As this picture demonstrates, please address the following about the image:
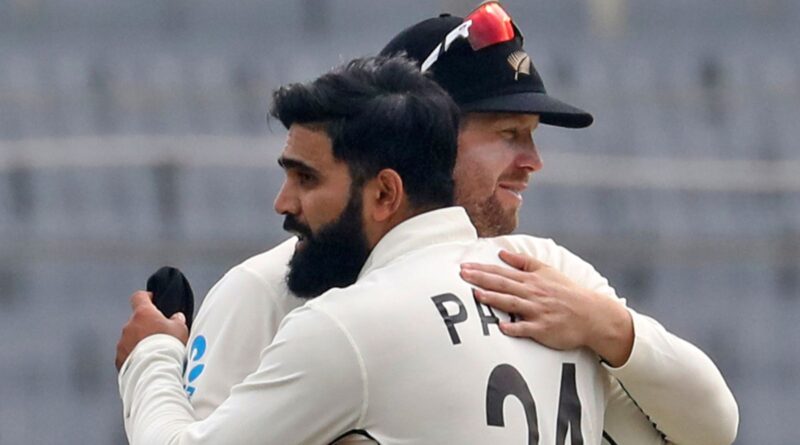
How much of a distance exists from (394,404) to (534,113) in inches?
Result: 24.3

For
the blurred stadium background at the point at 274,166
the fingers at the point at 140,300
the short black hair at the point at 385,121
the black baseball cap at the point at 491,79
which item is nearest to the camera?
the short black hair at the point at 385,121

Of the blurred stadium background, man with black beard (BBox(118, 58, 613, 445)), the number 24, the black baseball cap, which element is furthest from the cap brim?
the blurred stadium background

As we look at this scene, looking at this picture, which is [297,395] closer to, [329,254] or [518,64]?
[329,254]

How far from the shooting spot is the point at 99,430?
779 cm

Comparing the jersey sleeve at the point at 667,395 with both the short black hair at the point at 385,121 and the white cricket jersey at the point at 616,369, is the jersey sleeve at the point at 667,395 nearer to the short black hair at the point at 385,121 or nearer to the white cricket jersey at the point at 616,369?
the white cricket jersey at the point at 616,369

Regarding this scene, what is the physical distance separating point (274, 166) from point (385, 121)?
6.09 m

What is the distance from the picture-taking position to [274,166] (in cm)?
831

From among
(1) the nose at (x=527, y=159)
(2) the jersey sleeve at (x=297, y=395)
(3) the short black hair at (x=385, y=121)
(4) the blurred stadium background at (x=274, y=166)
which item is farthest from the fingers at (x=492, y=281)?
(4) the blurred stadium background at (x=274, y=166)

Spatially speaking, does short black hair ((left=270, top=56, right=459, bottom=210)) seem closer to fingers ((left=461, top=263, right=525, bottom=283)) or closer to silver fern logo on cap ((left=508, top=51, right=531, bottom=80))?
fingers ((left=461, top=263, right=525, bottom=283))

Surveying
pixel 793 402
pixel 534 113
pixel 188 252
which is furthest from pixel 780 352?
pixel 534 113

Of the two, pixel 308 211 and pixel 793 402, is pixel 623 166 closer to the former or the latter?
pixel 793 402

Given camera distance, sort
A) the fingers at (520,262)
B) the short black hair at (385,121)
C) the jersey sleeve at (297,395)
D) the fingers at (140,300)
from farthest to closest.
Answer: the fingers at (140,300) < the fingers at (520,262) < the short black hair at (385,121) < the jersey sleeve at (297,395)

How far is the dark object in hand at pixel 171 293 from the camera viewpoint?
252 centimetres

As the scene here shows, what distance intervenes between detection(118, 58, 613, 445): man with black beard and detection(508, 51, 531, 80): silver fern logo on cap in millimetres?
288
